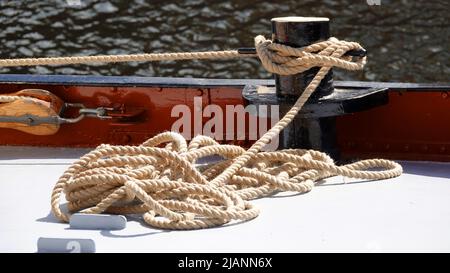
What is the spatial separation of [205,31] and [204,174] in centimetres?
837

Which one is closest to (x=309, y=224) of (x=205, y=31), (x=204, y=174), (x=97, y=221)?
(x=204, y=174)

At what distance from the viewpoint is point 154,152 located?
295 cm

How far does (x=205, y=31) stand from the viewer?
1144 cm

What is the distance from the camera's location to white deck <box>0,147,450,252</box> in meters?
2.64

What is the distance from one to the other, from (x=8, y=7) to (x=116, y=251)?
395 inches

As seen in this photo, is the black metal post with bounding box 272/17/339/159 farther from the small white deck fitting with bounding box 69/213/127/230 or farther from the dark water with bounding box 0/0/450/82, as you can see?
the dark water with bounding box 0/0/450/82

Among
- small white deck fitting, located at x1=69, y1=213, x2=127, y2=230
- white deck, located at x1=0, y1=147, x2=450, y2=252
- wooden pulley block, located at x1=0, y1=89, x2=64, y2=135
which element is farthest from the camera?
wooden pulley block, located at x1=0, y1=89, x2=64, y2=135

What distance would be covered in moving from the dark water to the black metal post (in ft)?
23.3

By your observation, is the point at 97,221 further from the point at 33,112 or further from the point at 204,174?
the point at 33,112

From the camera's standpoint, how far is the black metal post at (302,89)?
3.30 meters

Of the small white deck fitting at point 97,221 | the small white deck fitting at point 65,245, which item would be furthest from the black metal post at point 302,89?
the small white deck fitting at point 65,245

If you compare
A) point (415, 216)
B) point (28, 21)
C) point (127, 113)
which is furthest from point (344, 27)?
point (415, 216)

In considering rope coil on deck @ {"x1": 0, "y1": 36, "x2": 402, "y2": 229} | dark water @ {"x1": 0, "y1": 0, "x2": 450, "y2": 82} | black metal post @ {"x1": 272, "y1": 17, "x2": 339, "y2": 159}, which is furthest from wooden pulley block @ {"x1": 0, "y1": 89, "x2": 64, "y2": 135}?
dark water @ {"x1": 0, "y1": 0, "x2": 450, "y2": 82}
